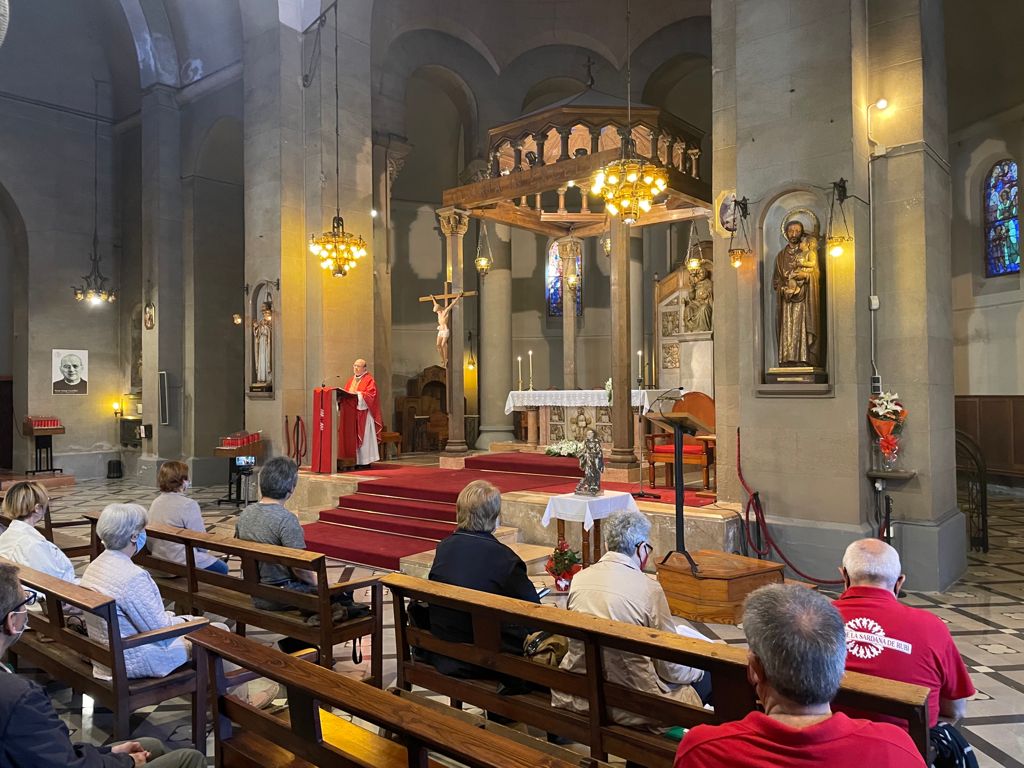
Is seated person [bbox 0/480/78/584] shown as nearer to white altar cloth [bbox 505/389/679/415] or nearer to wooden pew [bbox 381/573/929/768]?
wooden pew [bbox 381/573/929/768]

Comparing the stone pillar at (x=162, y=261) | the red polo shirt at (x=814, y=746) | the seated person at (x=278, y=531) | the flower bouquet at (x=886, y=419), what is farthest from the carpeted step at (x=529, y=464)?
the stone pillar at (x=162, y=261)

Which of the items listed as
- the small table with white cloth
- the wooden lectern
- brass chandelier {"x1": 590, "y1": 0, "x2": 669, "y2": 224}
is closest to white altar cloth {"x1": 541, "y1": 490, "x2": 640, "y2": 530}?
the small table with white cloth

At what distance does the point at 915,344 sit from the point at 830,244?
1.21 meters

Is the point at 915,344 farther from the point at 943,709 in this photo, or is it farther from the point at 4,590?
the point at 4,590

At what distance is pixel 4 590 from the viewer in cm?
205

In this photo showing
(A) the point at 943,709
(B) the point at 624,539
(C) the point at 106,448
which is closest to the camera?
(A) the point at 943,709

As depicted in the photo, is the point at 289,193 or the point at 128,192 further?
the point at 128,192

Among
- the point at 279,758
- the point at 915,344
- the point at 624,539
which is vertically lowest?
the point at 279,758

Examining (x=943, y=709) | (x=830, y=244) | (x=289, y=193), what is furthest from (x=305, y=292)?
(x=943, y=709)

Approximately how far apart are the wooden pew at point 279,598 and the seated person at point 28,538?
0.67m

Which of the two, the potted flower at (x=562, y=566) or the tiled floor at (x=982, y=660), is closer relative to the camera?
the tiled floor at (x=982, y=660)

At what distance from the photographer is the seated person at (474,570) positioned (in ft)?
10.6

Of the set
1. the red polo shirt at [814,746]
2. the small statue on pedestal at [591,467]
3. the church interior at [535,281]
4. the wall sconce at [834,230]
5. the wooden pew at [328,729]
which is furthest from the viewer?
the church interior at [535,281]

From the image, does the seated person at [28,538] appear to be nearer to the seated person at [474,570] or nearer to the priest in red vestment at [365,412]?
the seated person at [474,570]
